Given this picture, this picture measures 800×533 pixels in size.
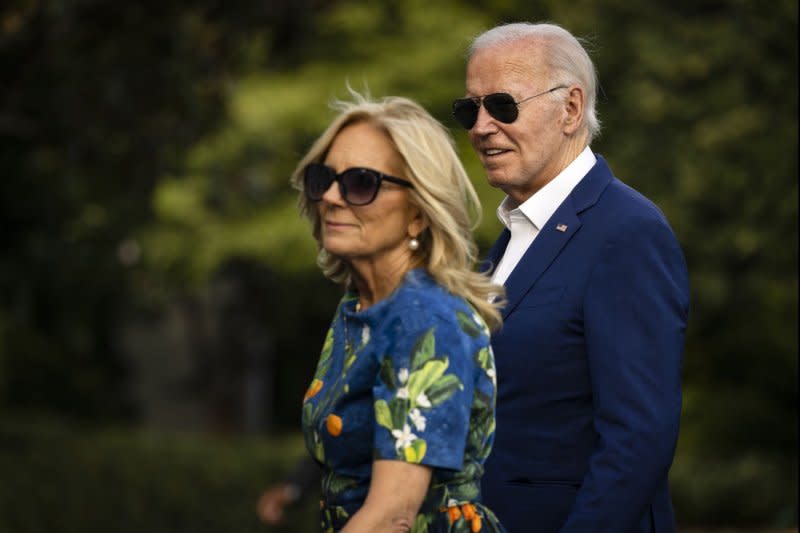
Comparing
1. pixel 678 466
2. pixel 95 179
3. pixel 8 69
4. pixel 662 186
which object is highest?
pixel 8 69

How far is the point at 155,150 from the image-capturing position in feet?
28.5

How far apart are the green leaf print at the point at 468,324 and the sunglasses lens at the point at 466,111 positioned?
42.9 inches

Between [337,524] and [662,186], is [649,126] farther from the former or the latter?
[337,524]

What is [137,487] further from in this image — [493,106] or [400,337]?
[400,337]

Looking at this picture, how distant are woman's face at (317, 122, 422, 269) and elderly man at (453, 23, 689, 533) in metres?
0.63

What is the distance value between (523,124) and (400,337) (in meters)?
1.13

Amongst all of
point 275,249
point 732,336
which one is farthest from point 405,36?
point 732,336

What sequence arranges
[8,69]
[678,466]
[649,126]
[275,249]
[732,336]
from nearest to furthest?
[8,69] → [678,466] → [732,336] → [649,126] → [275,249]

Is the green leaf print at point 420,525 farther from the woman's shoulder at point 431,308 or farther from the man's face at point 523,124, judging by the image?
the man's face at point 523,124

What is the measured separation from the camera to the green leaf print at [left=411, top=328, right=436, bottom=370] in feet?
8.59

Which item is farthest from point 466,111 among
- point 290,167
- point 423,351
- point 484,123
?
point 290,167

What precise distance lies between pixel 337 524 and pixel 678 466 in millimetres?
10953

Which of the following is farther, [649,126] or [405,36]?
[405,36]

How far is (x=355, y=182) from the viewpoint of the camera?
2818mm
